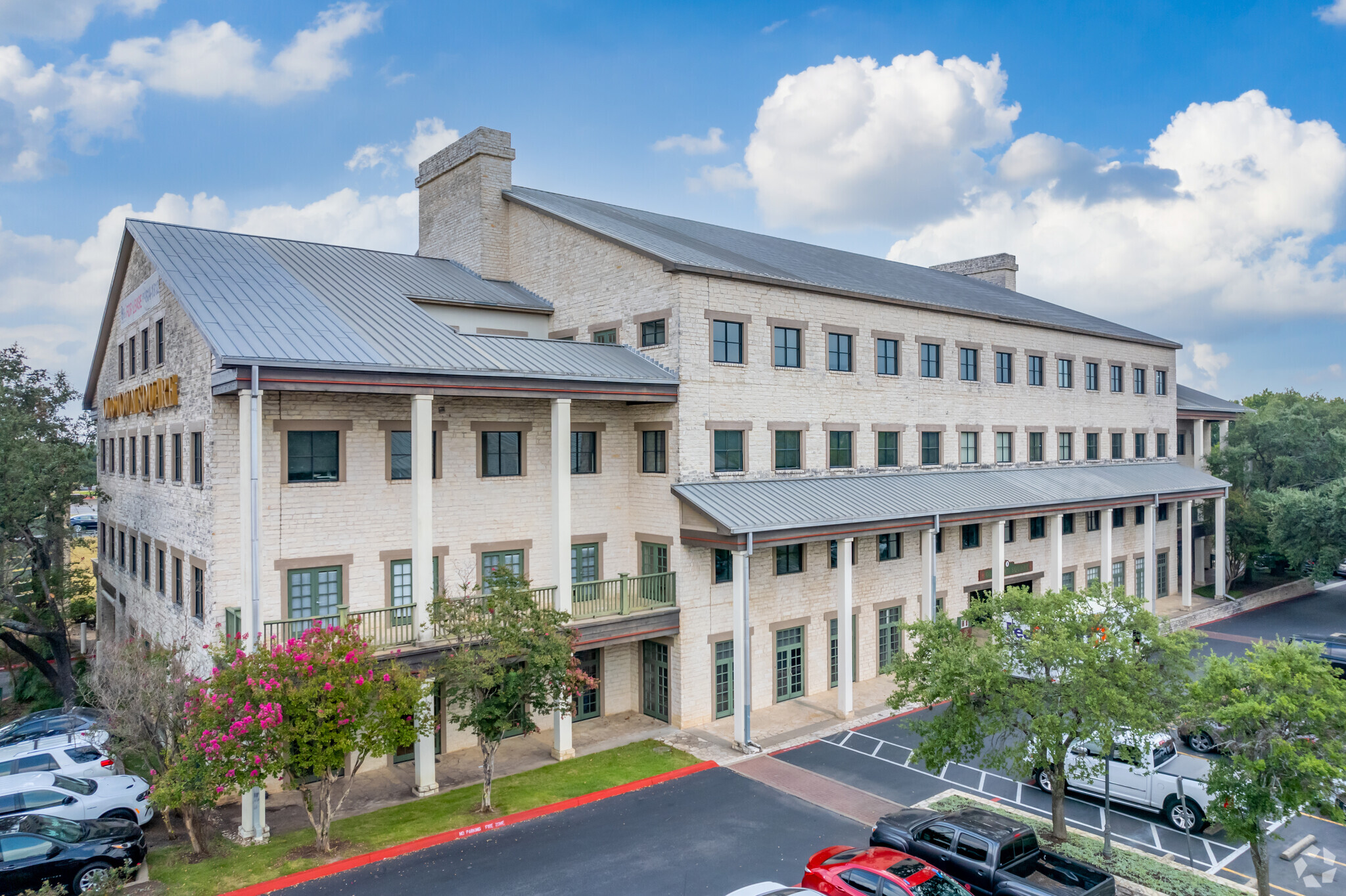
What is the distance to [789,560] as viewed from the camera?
91.8 feet

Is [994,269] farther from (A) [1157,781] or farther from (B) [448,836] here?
(B) [448,836]

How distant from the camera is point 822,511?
86.1 ft

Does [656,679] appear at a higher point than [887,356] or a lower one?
lower

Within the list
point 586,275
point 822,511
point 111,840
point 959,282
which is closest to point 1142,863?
point 822,511

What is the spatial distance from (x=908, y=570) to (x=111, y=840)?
25.5 m

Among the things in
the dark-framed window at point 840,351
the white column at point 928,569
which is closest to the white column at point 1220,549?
the white column at point 928,569

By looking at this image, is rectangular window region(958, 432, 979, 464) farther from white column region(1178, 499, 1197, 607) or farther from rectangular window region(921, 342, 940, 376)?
white column region(1178, 499, 1197, 607)

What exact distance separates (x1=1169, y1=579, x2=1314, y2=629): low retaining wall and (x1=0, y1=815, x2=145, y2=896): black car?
37645mm

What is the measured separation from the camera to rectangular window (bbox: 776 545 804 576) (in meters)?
27.7

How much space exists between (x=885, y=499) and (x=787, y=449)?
3.87 meters

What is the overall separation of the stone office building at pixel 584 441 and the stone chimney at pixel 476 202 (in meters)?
0.12

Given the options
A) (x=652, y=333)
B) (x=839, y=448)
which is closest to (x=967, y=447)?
(x=839, y=448)

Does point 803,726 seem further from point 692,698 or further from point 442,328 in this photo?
point 442,328

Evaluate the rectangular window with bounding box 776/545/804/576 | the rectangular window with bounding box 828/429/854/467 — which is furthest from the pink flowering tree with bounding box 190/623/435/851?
the rectangular window with bounding box 828/429/854/467
